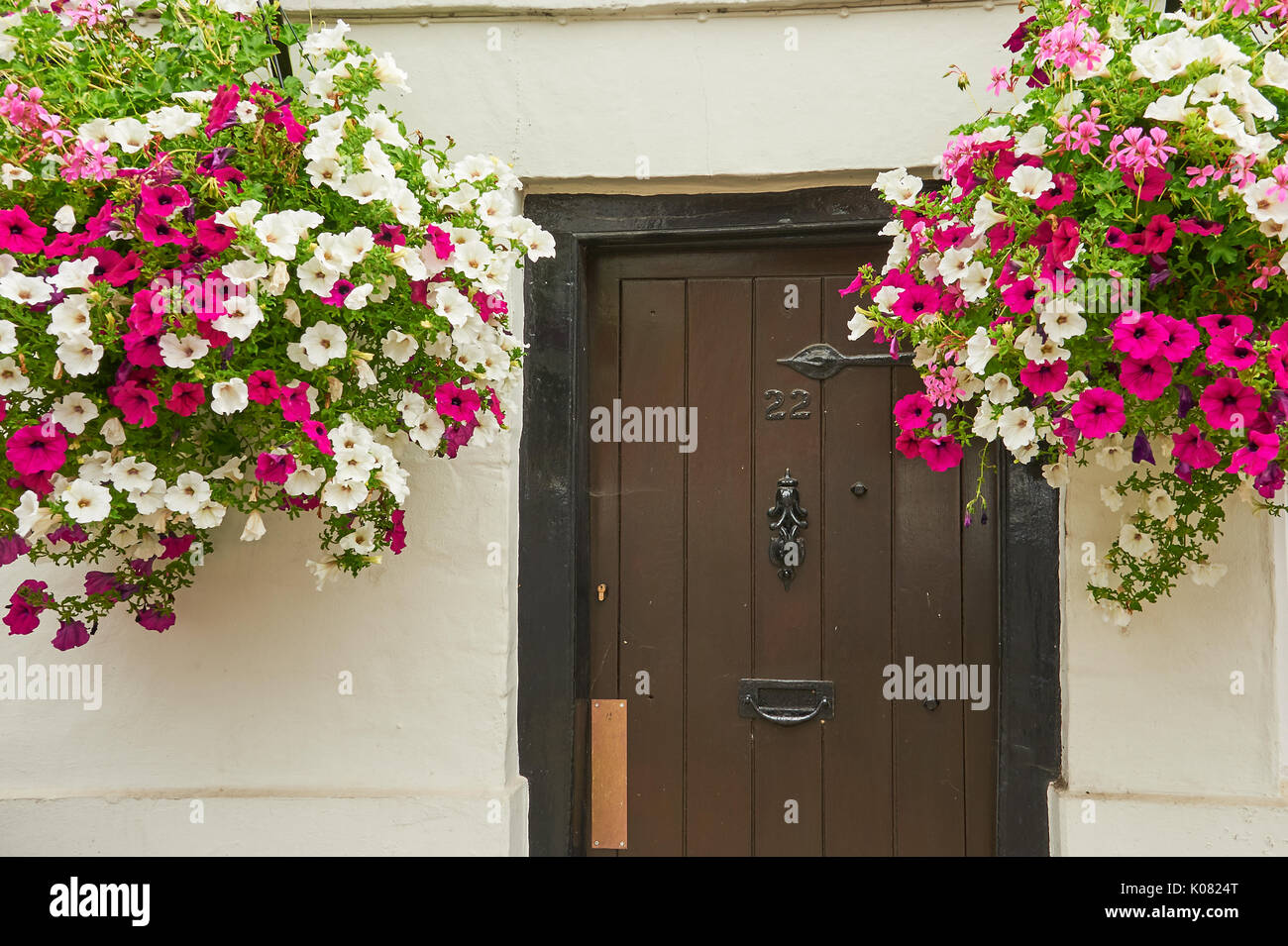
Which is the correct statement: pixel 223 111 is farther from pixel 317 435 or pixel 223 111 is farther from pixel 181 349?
pixel 317 435

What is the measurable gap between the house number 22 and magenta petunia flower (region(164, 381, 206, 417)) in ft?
4.40

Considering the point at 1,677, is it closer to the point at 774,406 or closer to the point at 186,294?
the point at 186,294

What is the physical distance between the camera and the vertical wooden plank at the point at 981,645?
89.4 inches

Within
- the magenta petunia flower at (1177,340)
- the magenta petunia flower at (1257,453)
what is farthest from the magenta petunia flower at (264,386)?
the magenta petunia flower at (1257,453)

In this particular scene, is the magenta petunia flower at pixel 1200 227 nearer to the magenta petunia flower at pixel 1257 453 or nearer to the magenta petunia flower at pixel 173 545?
the magenta petunia flower at pixel 1257 453

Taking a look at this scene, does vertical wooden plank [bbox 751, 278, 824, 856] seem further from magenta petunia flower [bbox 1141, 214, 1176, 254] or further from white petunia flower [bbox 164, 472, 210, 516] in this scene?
white petunia flower [bbox 164, 472, 210, 516]

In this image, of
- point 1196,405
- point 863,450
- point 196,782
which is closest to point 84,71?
point 196,782

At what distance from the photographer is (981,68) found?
2170 millimetres

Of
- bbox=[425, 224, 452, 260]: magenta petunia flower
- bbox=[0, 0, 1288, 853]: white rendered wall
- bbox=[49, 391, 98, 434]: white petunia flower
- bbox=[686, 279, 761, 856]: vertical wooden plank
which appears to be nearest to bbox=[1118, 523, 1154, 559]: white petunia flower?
bbox=[686, 279, 761, 856]: vertical wooden plank

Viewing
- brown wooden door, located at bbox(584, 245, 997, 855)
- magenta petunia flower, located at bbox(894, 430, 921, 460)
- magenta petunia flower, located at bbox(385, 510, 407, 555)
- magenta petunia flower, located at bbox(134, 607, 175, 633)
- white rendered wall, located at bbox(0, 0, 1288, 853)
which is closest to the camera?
magenta petunia flower, located at bbox(894, 430, 921, 460)

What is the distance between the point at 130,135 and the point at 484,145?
90cm

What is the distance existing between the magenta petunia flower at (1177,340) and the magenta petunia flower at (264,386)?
146 centimetres

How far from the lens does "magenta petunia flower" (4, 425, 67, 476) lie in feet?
5.01

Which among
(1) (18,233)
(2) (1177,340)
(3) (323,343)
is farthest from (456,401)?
(2) (1177,340)
